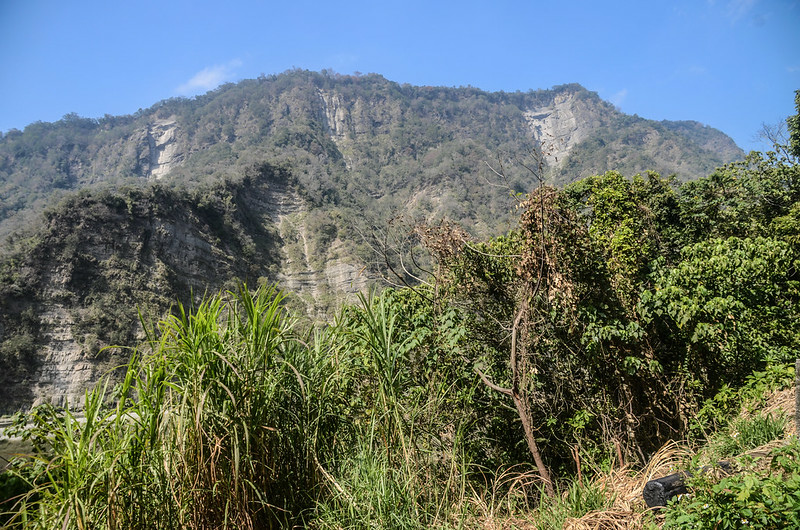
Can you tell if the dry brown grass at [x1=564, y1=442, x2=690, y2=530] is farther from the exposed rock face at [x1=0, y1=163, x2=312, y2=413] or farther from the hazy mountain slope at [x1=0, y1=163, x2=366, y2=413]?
the hazy mountain slope at [x1=0, y1=163, x2=366, y2=413]

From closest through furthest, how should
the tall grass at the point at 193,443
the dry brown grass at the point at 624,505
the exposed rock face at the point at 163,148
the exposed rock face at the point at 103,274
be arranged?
the tall grass at the point at 193,443 < the dry brown grass at the point at 624,505 < the exposed rock face at the point at 103,274 < the exposed rock face at the point at 163,148

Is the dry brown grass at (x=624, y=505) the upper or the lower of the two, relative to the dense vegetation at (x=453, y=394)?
lower

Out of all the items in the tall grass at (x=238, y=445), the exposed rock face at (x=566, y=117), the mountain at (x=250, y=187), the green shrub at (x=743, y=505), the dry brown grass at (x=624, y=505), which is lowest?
the dry brown grass at (x=624, y=505)

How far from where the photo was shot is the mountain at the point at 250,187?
67.5 ft

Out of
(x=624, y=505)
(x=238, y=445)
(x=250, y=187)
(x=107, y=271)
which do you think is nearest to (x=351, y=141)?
(x=250, y=187)

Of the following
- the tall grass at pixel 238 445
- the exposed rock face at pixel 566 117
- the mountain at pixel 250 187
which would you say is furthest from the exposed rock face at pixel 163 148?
the tall grass at pixel 238 445

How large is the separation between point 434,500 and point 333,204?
139ft

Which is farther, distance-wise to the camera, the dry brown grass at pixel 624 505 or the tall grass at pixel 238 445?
the dry brown grass at pixel 624 505

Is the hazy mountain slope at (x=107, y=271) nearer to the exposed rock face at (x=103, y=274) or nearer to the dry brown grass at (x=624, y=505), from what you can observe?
the exposed rock face at (x=103, y=274)

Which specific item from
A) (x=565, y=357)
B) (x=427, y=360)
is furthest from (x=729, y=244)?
(x=427, y=360)

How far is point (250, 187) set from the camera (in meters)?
39.3

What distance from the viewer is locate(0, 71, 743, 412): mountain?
67.5ft

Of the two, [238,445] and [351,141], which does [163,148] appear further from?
[238,445]

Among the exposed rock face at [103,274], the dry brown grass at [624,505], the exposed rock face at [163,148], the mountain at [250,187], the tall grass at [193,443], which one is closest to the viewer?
the tall grass at [193,443]
